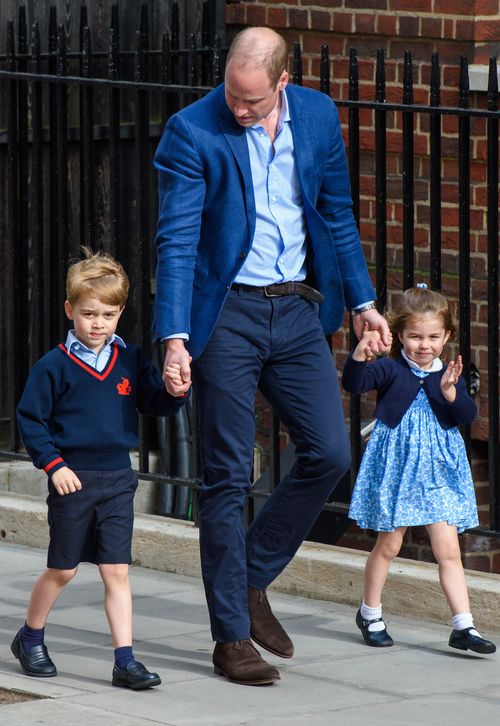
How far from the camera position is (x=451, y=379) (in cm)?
556

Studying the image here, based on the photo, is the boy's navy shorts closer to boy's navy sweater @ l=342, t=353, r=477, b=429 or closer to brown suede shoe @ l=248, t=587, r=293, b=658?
brown suede shoe @ l=248, t=587, r=293, b=658

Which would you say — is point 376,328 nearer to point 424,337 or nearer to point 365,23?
point 424,337

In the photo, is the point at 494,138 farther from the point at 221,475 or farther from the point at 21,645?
the point at 21,645

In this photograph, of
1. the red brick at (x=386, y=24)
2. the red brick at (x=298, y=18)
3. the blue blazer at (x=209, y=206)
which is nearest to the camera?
the blue blazer at (x=209, y=206)

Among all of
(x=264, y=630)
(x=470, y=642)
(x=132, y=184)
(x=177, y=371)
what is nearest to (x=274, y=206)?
(x=177, y=371)

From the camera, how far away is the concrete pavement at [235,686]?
16.2ft

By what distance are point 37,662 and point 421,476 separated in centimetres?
140

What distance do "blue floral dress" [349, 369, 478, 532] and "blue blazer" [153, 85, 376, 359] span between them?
2.20 feet

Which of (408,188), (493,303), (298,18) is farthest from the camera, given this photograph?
(298,18)

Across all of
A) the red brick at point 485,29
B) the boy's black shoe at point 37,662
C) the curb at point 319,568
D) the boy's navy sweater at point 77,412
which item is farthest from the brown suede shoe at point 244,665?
the red brick at point 485,29

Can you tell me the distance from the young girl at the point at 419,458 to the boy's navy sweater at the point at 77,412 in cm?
79

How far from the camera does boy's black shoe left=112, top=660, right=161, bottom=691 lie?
518 cm

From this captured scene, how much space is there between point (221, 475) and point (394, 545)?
0.82 metres

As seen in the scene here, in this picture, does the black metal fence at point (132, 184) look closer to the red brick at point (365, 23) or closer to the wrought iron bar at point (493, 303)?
the wrought iron bar at point (493, 303)
